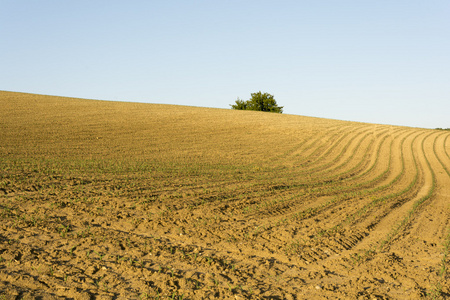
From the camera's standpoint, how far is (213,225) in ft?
27.2

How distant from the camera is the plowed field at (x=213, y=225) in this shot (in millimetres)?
5531

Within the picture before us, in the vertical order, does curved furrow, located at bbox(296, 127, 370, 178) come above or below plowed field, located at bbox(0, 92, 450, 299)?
above

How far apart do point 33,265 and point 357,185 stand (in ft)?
39.6

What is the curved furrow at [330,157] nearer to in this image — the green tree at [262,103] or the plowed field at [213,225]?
the plowed field at [213,225]

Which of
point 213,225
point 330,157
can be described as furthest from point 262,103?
point 213,225

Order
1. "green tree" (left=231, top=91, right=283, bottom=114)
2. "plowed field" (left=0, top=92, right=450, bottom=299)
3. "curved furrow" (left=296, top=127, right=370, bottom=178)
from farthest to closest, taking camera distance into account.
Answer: "green tree" (left=231, top=91, right=283, bottom=114)
"curved furrow" (left=296, top=127, right=370, bottom=178)
"plowed field" (left=0, top=92, right=450, bottom=299)

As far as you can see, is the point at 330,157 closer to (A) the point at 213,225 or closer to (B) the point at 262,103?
(A) the point at 213,225

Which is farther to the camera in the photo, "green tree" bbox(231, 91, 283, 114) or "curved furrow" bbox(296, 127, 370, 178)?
"green tree" bbox(231, 91, 283, 114)

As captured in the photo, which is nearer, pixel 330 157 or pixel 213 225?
pixel 213 225

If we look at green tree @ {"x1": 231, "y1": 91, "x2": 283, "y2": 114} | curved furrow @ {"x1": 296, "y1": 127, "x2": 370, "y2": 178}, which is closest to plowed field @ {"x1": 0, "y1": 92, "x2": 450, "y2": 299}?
curved furrow @ {"x1": 296, "y1": 127, "x2": 370, "y2": 178}

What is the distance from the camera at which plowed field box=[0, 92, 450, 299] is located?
5.53 m

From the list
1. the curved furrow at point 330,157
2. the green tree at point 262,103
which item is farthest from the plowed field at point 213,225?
the green tree at point 262,103

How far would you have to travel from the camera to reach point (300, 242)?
7.39m

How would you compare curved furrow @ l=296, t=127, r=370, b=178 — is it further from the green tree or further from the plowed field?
the green tree
